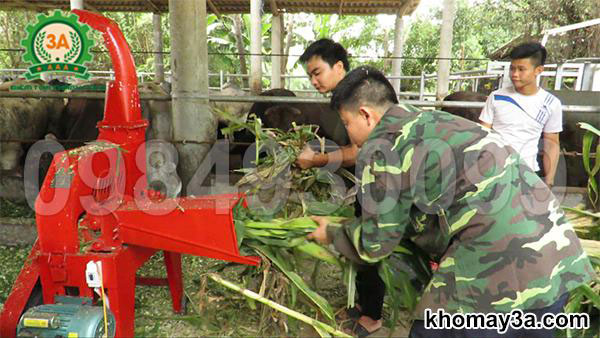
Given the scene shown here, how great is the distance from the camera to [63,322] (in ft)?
5.18

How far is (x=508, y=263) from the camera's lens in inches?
60.0

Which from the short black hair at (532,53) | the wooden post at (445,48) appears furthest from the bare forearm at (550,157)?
the wooden post at (445,48)

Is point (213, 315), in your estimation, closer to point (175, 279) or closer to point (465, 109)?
point (175, 279)

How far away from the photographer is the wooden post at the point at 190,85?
3.57 metres

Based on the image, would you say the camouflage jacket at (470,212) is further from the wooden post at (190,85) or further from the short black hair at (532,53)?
the wooden post at (190,85)

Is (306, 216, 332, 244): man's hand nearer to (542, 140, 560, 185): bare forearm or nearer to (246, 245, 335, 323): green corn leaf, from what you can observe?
(246, 245, 335, 323): green corn leaf

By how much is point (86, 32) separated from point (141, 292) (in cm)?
164

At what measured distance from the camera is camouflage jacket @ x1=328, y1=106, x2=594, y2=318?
1522 millimetres

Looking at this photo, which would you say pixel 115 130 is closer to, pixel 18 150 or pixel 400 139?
pixel 400 139

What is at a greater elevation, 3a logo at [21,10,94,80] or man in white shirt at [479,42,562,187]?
3a logo at [21,10,94,80]

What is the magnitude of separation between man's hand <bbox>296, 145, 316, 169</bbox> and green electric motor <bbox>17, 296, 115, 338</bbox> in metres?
1.27

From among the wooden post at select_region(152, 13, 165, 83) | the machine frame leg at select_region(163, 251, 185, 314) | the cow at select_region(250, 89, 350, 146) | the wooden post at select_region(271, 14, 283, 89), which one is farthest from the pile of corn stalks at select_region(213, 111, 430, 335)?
the wooden post at select_region(152, 13, 165, 83)

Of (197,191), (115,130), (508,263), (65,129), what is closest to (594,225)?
(508,263)

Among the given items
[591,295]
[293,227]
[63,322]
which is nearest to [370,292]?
[293,227]
